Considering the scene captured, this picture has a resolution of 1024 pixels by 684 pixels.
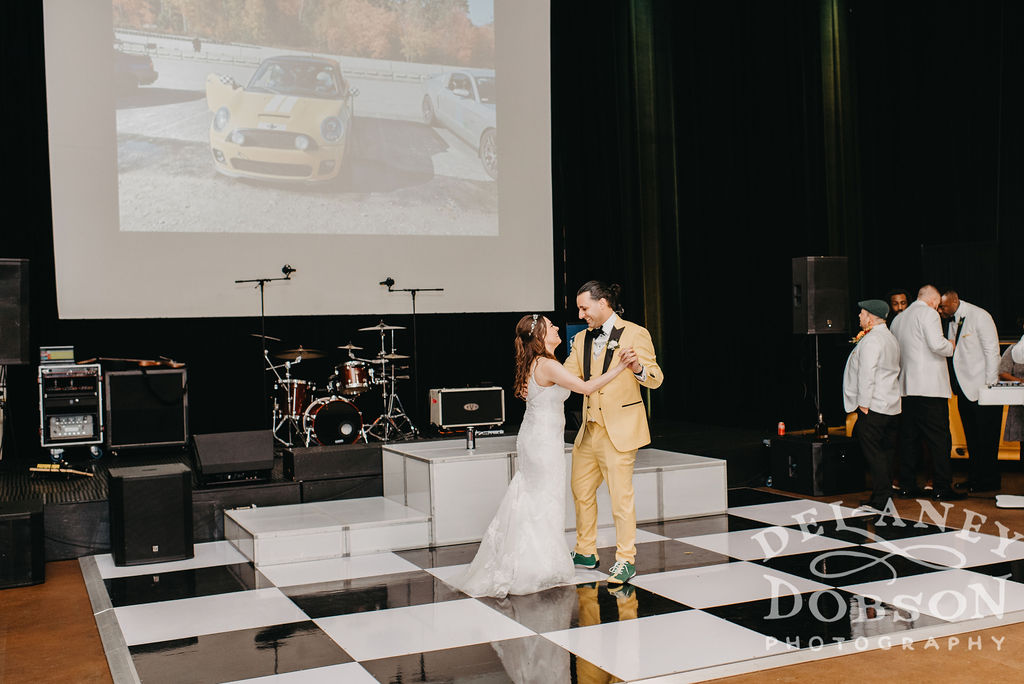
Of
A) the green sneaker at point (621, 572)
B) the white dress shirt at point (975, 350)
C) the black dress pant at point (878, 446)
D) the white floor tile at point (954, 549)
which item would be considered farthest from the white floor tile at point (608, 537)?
the white dress shirt at point (975, 350)

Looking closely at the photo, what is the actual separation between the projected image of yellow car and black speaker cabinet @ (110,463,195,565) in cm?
347

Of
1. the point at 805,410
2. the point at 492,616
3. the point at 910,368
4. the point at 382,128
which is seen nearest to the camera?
the point at 492,616

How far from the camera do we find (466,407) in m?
8.73

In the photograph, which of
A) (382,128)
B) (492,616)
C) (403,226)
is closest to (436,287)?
(403,226)

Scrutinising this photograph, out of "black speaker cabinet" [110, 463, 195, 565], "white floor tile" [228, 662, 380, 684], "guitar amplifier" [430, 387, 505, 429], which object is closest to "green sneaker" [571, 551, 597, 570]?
"white floor tile" [228, 662, 380, 684]

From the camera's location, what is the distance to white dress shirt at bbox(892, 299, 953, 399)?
6414 millimetres

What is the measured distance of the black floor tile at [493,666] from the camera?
11.1ft

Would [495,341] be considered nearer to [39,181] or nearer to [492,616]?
[39,181]

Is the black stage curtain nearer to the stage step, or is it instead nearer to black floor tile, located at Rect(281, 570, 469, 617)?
the stage step

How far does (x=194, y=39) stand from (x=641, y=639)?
6421mm

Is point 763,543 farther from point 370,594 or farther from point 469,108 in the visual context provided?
point 469,108

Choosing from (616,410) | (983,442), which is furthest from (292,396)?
(983,442)

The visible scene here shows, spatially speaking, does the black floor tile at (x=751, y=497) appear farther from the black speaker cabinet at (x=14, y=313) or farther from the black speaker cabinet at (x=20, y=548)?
the black speaker cabinet at (x=14, y=313)

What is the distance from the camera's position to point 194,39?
7926mm
